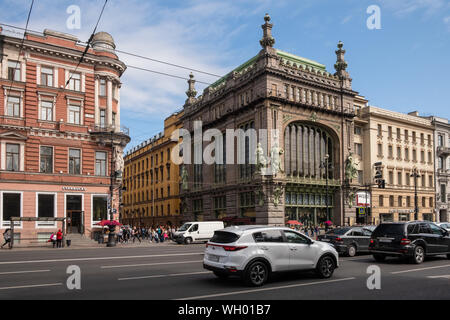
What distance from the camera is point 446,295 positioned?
32.8 feet

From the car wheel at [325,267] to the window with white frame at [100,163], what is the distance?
30829 millimetres

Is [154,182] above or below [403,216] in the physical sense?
above

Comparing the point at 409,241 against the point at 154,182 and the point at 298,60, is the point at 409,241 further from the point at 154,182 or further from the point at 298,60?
the point at 154,182

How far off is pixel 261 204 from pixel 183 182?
65.5ft

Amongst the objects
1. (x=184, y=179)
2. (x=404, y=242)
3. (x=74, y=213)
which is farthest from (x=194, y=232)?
(x=184, y=179)

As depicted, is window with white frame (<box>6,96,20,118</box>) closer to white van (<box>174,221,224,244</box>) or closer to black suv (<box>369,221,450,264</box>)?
white van (<box>174,221,224,244</box>)

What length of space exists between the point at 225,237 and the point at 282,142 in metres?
35.9

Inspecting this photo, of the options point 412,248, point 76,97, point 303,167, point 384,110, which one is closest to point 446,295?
point 412,248

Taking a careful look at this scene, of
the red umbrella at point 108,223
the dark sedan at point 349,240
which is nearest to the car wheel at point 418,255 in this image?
the dark sedan at point 349,240

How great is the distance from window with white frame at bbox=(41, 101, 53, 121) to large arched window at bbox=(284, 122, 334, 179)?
25287mm

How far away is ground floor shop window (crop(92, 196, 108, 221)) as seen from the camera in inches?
1529

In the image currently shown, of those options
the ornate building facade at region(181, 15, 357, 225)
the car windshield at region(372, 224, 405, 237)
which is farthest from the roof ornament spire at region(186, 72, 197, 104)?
the car windshield at region(372, 224, 405, 237)

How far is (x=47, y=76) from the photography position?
38281 mm

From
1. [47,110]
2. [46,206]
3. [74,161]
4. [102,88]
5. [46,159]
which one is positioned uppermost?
[102,88]
